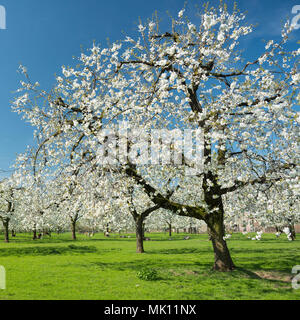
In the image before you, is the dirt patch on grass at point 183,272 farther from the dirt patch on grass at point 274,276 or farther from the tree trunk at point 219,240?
the dirt patch on grass at point 274,276

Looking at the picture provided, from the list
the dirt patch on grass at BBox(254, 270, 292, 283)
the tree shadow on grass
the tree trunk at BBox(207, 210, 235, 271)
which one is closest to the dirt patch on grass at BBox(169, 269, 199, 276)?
the tree trunk at BBox(207, 210, 235, 271)

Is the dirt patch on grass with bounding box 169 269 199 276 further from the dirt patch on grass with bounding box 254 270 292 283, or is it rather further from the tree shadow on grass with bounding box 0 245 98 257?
the tree shadow on grass with bounding box 0 245 98 257

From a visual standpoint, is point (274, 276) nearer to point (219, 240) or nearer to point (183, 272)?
point (219, 240)

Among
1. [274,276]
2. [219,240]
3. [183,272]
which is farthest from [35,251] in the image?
[274,276]

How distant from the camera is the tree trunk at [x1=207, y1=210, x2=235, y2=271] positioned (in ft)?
48.9

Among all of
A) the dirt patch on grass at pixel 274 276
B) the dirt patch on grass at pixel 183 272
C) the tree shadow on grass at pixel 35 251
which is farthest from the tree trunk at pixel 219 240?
the tree shadow on grass at pixel 35 251

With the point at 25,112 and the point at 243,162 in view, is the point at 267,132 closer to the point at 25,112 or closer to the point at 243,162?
the point at 243,162

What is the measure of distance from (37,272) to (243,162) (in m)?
14.2

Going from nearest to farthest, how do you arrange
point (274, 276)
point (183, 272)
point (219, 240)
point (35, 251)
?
point (219, 240) → point (274, 276) → point (183, 272) → point (35, 251)

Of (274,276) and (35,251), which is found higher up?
(274,276)

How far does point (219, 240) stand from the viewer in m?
14.9

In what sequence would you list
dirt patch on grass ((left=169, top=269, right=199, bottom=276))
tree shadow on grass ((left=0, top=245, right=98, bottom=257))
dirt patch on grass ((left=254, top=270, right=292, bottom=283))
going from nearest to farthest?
dirt patch on grass ((left=254, top=270, right=292, bottom=283)) < dirt patch on grass ((left=169, top=269, right=199, bottom=276)) < tree shadow on grass ((left=0, top=245, right=98, bottom=257))

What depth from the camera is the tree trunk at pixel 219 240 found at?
14891 mm
